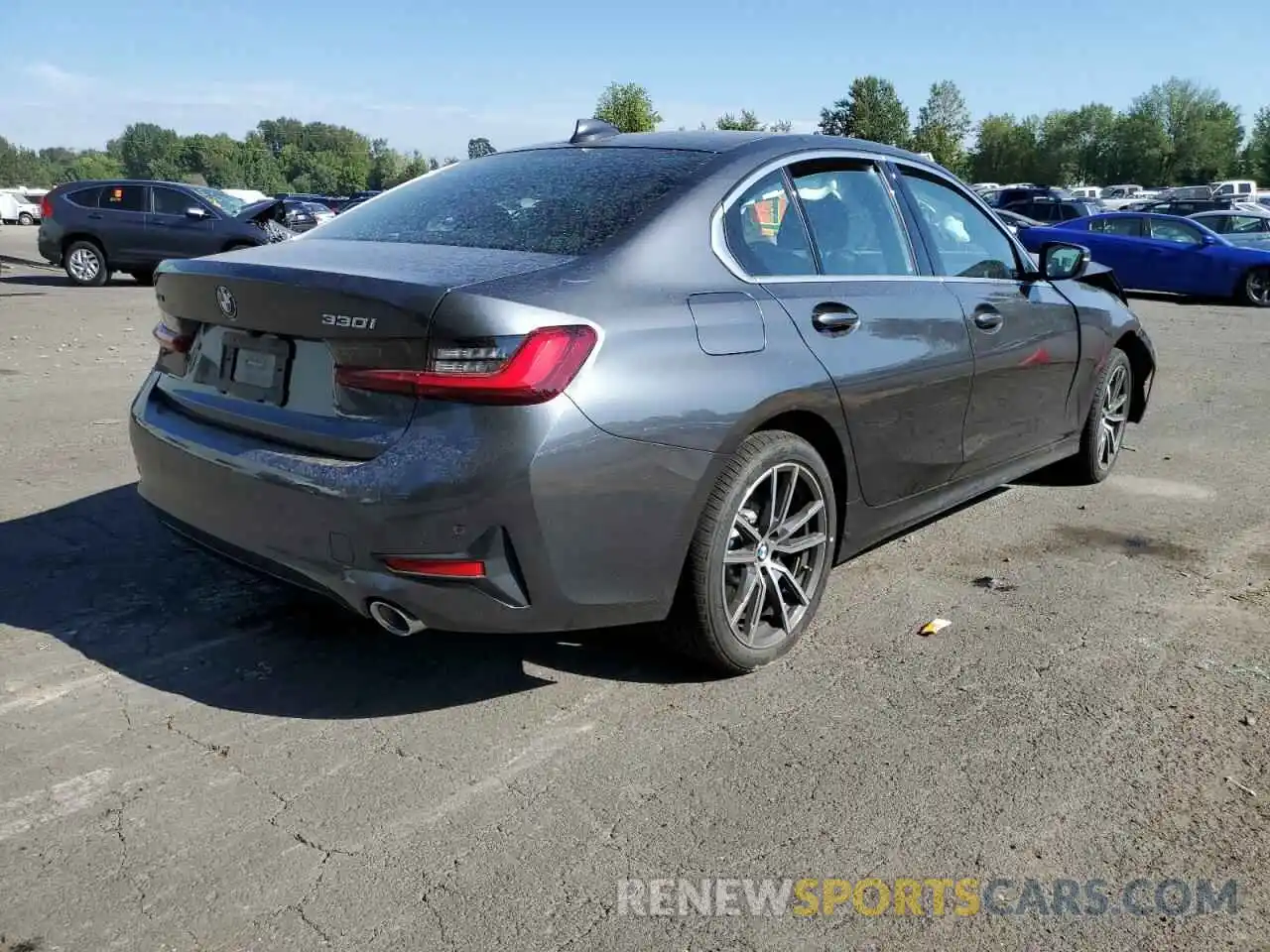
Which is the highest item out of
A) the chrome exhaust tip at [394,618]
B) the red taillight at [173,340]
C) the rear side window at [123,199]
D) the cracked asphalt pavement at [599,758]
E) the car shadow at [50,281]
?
the rear side window at [123,199]

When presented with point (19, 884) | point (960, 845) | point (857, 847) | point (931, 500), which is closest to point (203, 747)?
point (19, 884)

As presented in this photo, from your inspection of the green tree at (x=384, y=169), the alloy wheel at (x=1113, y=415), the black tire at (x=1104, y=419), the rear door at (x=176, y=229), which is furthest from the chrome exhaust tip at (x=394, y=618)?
the green tree at (x=384, y=169)

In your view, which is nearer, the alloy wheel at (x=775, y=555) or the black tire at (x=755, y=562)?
the black tire at (x=755, y=562)

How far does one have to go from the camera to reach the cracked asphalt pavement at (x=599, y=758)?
2369 millimetres

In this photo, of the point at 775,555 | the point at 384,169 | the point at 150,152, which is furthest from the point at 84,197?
the point at 150,152

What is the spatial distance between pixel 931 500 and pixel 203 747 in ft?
9.08

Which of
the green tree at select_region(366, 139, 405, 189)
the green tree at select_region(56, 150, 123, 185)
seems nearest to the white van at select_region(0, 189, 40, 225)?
the green tree at select_region(366, 139, 405, 189)

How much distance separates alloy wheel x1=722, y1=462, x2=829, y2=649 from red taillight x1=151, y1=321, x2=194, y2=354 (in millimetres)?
1824

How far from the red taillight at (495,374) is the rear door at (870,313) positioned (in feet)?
3.02

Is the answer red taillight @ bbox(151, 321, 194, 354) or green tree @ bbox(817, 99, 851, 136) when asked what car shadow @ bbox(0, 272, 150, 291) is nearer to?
red taillight @ bbox(151, 321, 194, 354)

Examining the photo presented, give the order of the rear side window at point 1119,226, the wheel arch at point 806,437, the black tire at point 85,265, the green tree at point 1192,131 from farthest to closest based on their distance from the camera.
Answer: the green tree at point 1192,131
the rear side window at point 1119,226
the black tire at point 85,265
the wheel arch at point 806,437

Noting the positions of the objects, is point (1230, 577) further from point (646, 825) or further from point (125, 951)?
point (125, 951)

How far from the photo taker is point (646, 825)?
8.84 feet

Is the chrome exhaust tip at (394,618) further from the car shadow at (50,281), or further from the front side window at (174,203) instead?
the front side window at (174,203)
